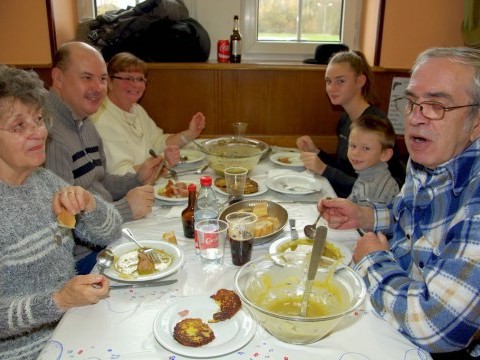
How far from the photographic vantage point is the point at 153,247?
1.44 m

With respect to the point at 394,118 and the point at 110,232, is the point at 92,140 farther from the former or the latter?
the point at 394,118

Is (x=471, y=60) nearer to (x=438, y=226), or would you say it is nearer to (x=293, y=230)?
(x=438, y=226)

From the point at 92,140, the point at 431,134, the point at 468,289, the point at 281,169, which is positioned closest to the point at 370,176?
the point at 281,169

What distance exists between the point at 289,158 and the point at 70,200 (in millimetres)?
1430

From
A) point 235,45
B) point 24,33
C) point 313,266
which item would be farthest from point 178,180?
point 24,33

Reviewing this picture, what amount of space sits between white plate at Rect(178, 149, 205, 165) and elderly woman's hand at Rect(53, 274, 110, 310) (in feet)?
4.24

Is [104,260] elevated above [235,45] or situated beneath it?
situated beneath

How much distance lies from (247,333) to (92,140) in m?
1.40

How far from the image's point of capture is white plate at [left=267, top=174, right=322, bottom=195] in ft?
6.56

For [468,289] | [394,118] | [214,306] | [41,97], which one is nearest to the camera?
[468,289]

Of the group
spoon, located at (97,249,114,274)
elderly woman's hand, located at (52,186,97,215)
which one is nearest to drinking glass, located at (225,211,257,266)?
spoon, located at (97,249,114,274)

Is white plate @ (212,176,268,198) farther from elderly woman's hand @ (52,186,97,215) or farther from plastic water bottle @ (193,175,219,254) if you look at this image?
elderly woman's hand @ (52,186,97,215)

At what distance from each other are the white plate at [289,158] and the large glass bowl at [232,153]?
11 cm

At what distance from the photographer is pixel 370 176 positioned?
2066 mm
